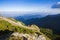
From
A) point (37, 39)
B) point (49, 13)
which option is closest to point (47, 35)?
point (37, 39)

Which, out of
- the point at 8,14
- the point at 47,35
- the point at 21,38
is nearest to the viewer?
the point at 21,38

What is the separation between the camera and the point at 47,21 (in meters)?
15.8

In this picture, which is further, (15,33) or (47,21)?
(47,21)

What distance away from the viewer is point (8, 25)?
11.2m

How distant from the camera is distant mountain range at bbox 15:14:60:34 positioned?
14520 mm

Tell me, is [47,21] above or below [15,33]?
above

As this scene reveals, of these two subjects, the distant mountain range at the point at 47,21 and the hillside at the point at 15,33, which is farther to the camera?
the distant mountain range at the point at 47,21

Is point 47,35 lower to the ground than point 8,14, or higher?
lower

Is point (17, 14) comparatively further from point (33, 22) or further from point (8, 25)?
point (8, 25)

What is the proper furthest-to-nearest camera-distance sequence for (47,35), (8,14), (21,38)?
(8,14) < (47,35) < (21,38)

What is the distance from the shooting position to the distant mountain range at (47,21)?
47.6 ft

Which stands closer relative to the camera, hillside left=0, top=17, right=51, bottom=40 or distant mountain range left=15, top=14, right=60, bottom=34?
hillside left=0, top=17, right=51, bottom=40

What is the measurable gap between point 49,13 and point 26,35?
5843 millimetres

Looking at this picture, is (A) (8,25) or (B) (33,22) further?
(B) (33,22)
